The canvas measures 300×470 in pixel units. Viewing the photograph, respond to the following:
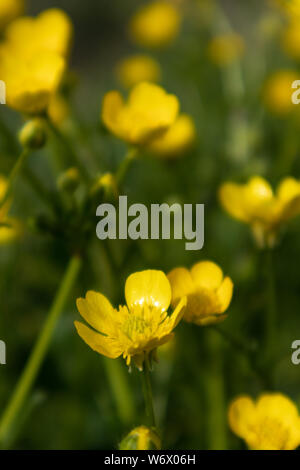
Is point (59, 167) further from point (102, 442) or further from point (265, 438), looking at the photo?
point (265, 438)

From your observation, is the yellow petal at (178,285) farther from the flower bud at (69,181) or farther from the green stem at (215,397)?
the green stem at (215,397)

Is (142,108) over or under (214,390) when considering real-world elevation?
over

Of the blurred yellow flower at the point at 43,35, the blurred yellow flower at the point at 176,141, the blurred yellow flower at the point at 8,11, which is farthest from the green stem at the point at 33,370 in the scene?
the blurred yellow flower at the point at 8,11

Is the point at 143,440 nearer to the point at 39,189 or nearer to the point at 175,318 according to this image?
the point at 175,318

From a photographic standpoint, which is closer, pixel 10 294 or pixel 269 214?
pixel 269 214

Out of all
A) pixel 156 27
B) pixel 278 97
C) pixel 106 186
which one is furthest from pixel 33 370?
pixel 156 27

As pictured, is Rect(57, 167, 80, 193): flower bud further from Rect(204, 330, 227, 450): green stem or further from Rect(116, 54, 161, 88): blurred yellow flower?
Rect(116, 54, 161, 88): blurred yellow flower

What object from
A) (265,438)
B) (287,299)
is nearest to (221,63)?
(287,299)
